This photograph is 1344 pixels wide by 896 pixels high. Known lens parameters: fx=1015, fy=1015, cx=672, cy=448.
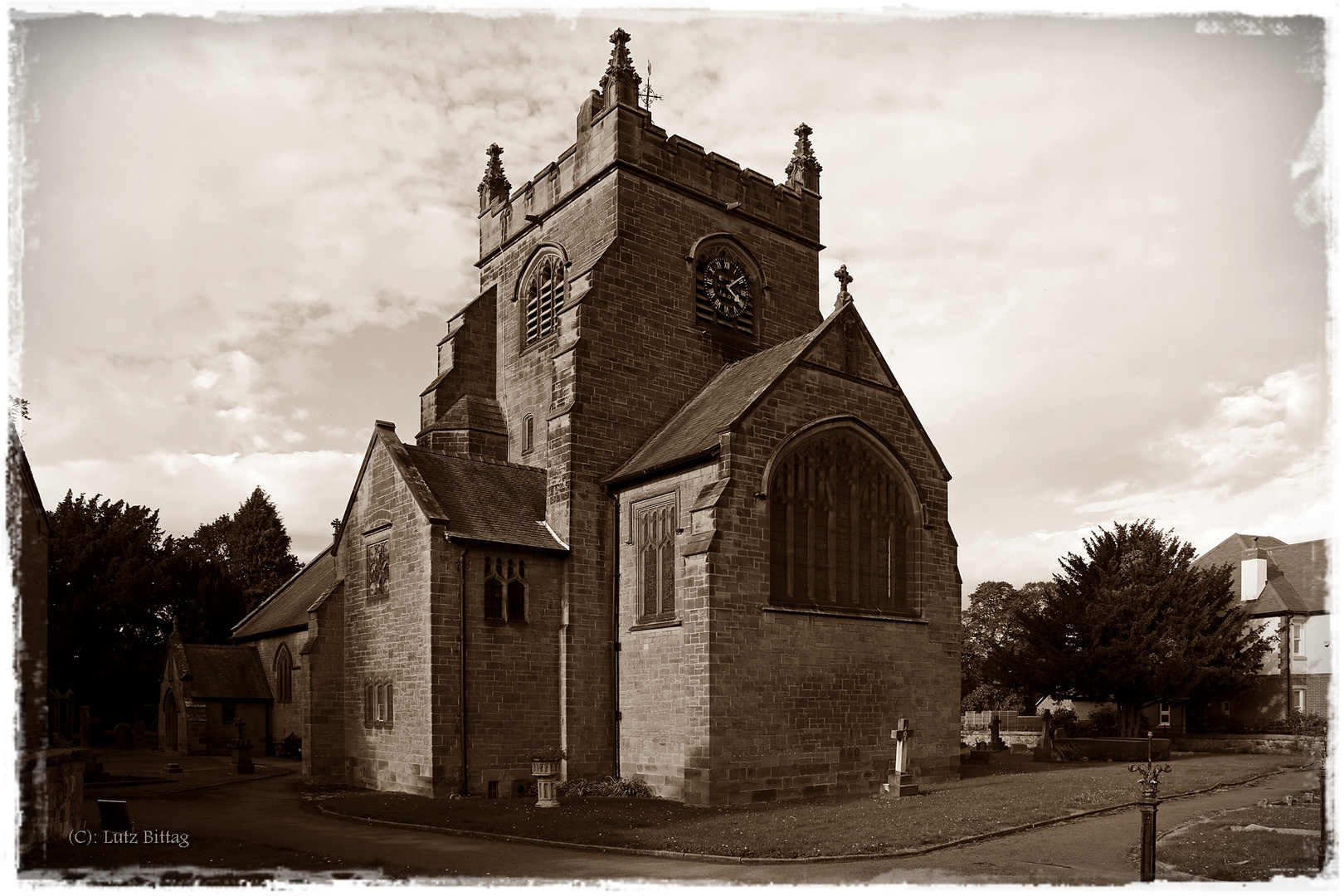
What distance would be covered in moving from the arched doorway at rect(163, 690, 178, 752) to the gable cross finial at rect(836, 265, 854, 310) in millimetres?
33267

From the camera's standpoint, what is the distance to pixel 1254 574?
49656 millimetres

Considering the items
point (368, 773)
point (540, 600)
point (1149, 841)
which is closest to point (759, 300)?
point (540, 600)

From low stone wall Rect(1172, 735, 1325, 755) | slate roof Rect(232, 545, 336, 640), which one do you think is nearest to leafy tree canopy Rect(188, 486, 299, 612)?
slate roof Rect(232, 545, 336, 640)

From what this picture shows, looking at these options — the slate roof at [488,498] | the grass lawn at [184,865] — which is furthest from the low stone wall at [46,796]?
the slate roof at [488,498]

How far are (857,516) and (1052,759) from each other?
1585 centimetres

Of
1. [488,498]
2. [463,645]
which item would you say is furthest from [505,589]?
[488,498]

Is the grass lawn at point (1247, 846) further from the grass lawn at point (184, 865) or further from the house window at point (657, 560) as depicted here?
the house window at point (657, 560)

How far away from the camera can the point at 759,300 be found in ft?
106

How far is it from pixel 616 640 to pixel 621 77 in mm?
15989

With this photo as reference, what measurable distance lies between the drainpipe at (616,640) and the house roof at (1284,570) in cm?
3490

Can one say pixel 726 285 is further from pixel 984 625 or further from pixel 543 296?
pixel 984 625

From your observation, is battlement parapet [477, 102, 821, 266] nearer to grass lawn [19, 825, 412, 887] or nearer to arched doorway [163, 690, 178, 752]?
grass lawn [19, 825, 412, 887]

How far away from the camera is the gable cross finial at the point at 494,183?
35344 millimetres

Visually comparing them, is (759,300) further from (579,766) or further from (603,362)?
(579,766)
